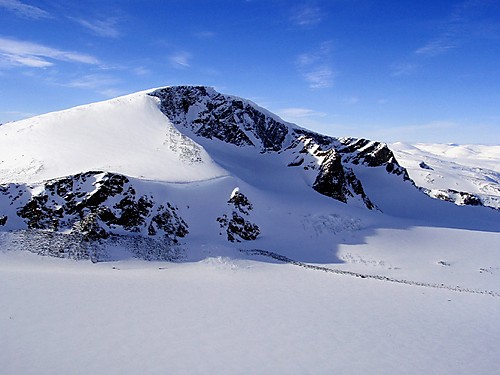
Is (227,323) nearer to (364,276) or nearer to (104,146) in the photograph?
(364,276)

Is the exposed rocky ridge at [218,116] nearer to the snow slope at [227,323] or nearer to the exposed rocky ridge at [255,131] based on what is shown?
the exposed rocky ridge at [255,131]

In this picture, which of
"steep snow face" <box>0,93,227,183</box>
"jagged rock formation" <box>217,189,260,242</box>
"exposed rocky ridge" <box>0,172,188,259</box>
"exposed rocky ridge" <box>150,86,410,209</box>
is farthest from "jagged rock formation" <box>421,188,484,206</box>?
"exposed rocky ridge" <box>0,172,188,259</box>

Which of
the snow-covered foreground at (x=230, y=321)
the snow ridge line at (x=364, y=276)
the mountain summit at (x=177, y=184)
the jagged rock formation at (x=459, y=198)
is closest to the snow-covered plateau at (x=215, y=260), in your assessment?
the snow-covered foreground at (x=230, y=321)

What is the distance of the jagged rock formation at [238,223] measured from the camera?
4075 cm

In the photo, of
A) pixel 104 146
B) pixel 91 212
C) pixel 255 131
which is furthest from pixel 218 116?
pixel 91 212

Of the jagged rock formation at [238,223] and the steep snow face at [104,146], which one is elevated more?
the steep snow face at [104,146]

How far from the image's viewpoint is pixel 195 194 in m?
43.2

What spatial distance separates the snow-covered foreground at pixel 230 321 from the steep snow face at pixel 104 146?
55.7 feet

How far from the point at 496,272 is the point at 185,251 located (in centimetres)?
3364

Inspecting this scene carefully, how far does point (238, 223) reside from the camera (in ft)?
138

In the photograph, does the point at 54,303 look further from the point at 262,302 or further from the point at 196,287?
the point at 262,302

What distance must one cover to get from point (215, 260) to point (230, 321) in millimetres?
14465

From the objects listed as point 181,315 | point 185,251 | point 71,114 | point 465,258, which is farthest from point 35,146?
point 465,258

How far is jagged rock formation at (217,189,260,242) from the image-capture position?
4075cm
